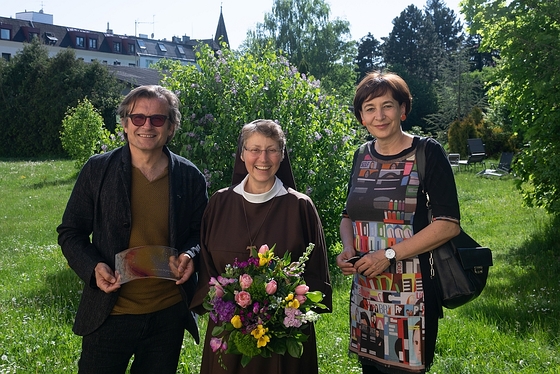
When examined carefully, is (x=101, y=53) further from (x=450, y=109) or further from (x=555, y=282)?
(x=555, y=282)

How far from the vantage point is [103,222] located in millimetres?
3318

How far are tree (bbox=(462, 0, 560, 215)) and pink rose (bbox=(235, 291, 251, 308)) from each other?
261 inches

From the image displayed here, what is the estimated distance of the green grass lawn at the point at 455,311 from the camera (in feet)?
16.5

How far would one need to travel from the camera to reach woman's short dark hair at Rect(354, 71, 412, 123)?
3.29 metres

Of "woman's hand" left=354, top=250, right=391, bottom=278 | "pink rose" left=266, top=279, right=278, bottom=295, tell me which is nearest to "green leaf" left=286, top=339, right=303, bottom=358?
"pink rose" left=266, top=279, right=278, bottom=295

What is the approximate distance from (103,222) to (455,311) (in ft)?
15.1

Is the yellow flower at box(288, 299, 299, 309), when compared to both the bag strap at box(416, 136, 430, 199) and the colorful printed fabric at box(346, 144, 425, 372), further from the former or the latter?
the bag strap at box(416, 136, 430, 199)

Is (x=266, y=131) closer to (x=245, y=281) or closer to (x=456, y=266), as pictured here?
Result: (x=245, y=281)

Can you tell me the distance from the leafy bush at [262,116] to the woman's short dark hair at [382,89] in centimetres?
394

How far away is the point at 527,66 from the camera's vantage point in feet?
28.0

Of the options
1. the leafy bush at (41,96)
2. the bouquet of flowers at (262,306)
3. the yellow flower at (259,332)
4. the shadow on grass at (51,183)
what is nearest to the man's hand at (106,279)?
the bouquet of flowers at (262,306)

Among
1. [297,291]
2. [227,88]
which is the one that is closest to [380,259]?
[297,291]

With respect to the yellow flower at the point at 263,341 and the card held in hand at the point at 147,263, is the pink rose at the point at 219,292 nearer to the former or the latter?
the yellow flower at the point at 263,341

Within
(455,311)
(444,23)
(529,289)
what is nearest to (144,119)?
(455,311)
